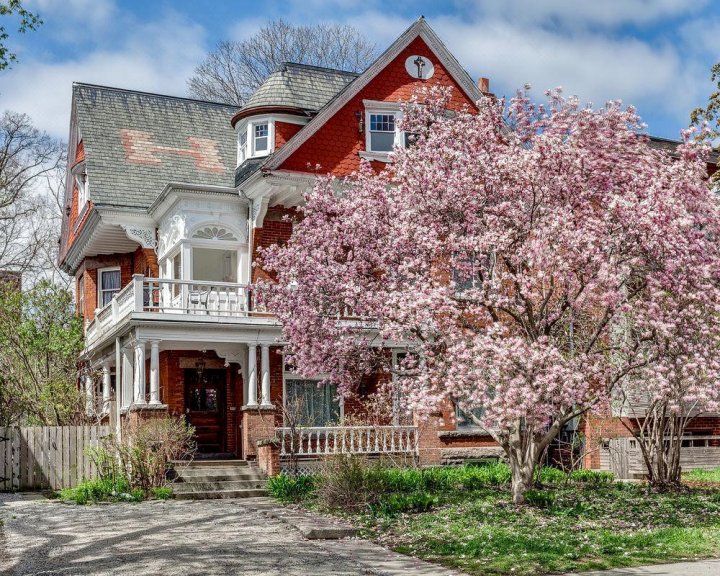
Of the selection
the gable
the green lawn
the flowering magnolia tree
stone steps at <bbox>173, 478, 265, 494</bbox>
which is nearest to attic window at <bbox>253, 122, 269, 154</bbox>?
the gable

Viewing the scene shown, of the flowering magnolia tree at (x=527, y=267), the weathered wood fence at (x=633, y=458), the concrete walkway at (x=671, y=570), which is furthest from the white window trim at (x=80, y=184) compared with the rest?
the concrete walkway at (x=671, y=570)

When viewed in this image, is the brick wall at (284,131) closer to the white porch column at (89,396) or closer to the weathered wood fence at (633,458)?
the white porch column at (89,396)

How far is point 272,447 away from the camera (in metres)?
20.8

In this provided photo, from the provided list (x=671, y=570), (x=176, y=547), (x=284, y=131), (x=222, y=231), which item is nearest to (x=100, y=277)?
(x=222, y=231)

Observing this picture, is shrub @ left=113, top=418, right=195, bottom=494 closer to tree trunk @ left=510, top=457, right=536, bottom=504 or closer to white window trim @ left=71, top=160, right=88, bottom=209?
tree trunk @ left=510, top=457, right=536, bottom=504

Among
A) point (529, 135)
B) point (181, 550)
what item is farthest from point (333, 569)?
point (529, 135)

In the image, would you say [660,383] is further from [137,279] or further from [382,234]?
[137,279]

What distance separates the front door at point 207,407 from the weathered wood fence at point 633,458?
32.9ft

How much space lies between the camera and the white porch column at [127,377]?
76.1 feet

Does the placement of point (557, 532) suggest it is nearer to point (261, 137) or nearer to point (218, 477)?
point (218, 477)

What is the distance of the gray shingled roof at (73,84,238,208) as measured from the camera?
86.9 ft

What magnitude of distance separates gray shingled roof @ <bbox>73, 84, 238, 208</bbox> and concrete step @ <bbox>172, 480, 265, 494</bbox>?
932 cm

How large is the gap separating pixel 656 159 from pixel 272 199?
11.0 metres

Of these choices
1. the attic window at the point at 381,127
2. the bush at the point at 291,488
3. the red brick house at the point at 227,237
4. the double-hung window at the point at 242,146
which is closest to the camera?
the bush at the point at 291,488
